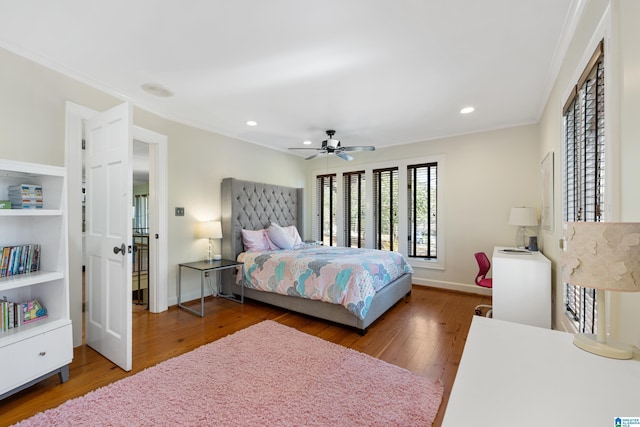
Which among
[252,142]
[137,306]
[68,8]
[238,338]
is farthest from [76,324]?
[252,142]

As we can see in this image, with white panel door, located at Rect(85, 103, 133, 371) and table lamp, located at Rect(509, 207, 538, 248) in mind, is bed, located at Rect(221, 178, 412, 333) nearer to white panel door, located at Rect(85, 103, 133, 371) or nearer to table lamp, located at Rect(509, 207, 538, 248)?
table lamp, located at Rect(509, 207, 538, 248)

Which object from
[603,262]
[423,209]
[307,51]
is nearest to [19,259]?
[307,51]

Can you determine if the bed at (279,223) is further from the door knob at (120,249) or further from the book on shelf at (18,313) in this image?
the book on shelf at (18,313)

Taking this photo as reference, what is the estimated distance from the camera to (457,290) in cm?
451

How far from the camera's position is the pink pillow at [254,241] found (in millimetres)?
4277

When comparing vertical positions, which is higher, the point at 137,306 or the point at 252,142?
the point at 252,142

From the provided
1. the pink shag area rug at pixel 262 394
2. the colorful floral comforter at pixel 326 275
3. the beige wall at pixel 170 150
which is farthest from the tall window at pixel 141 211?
the pink shag area rug at pixel 262 394

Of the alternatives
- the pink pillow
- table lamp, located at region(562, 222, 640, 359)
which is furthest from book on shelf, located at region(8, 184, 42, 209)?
table lamp, located at region(562, 222, 640, 359)

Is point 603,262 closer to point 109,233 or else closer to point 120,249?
point 120,249

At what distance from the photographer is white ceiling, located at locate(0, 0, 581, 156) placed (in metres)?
1.83

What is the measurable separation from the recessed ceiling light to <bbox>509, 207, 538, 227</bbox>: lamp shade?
4.49 metres

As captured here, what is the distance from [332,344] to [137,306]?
2.88 meters

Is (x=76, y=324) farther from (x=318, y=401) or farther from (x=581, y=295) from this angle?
(x=581, y=295)

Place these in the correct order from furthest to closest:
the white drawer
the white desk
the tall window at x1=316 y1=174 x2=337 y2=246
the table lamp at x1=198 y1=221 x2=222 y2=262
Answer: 1. the tall window at x1=316 y1=174 x2=337 y2=246
2. the table lamp at x1=198 y1=221 x2=222 y2=262
3. the white drawer
4. the white desk
